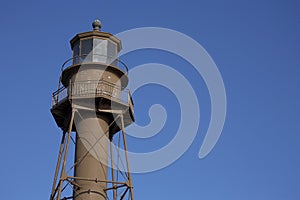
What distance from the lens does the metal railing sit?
3475 centimetres

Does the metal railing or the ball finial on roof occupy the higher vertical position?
the ball finial on roof

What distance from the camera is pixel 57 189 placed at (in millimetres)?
32844

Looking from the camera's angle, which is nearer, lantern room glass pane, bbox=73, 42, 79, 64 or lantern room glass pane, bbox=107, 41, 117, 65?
lantern room glass pane, bbox=73, 42, 79, 64

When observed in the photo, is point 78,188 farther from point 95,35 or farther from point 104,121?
point 95,35

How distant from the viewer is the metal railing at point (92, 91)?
34750 mm

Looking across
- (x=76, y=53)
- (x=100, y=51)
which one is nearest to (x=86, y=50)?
(x=76, y=53)

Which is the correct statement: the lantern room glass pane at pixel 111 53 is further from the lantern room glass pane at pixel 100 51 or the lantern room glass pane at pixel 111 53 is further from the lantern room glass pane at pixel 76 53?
the lantern room glass pane at pixel 76 53

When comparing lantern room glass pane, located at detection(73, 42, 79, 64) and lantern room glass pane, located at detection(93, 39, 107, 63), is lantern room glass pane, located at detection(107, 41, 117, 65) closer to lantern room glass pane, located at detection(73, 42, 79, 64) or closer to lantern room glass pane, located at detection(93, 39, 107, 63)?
lantern room glass pane, located at detection(93, 39, 107, 63)

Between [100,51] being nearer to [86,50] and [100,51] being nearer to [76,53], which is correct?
[86,50]

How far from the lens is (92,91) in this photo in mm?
35000

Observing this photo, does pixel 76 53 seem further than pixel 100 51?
Yes

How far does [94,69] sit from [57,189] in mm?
7106

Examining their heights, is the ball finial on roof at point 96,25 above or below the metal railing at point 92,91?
above

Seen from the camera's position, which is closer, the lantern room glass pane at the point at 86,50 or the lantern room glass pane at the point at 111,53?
the lantern room glass pane at the point at 86,50
